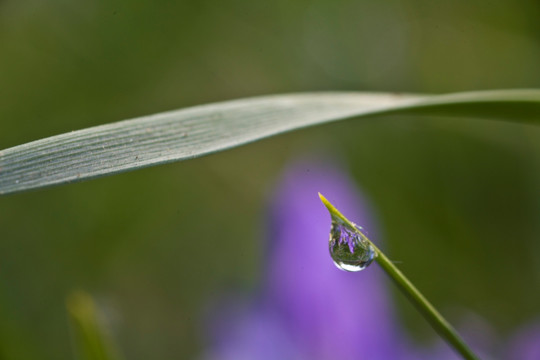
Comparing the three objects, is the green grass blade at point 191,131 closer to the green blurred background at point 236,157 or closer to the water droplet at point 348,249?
the water droplet at point 348,249

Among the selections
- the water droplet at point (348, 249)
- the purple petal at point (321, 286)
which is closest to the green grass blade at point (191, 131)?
the water droplet at point (348, 249)

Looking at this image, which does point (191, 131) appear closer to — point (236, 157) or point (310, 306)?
point (310, 306)

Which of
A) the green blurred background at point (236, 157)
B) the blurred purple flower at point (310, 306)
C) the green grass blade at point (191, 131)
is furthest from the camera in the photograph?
the green blurred background at point (236, 157)

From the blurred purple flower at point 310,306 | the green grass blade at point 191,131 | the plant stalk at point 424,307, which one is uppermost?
the green grass blade at point 191,131

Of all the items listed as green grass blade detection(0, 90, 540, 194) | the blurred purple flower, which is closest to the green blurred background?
the blurred purple flower

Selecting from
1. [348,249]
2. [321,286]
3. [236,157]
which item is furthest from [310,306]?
[236,157]

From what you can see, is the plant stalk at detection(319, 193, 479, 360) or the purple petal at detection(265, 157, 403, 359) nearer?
the plant stalk at detection(319, 193, 479, 360)

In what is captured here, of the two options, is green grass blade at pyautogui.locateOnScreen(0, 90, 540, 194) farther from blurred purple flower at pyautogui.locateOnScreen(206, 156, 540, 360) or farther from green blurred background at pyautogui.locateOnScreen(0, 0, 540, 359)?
green blurred background at pyautogui.locateOnScreen(0, 0, 540, 359)

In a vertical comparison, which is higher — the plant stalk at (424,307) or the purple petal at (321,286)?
the plant stalk at (424,307)
